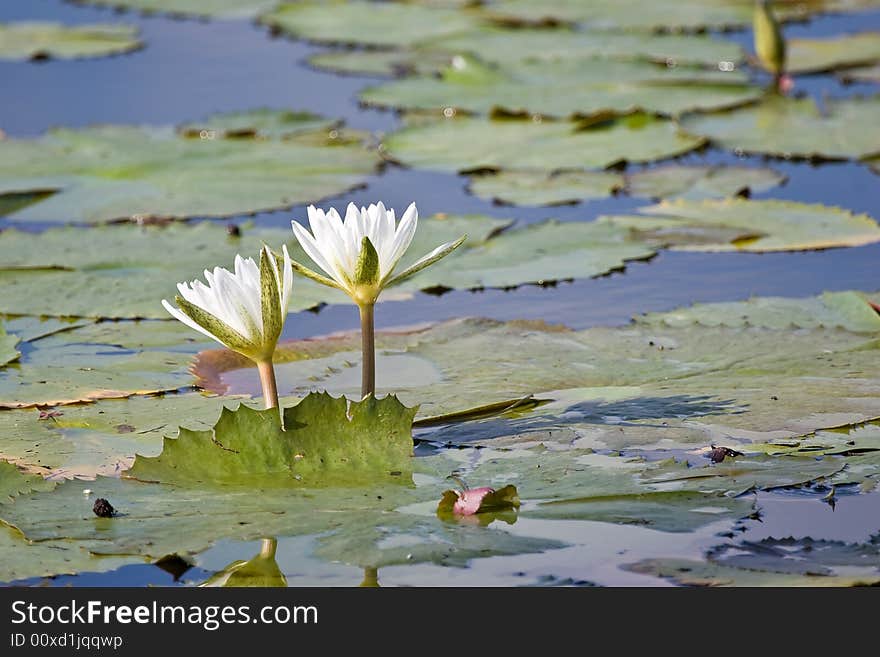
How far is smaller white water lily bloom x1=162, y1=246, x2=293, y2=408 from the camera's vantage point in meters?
2.36

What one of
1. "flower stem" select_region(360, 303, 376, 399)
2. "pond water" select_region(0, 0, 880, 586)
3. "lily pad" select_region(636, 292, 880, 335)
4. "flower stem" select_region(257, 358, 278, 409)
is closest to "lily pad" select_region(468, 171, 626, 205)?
"pond water" select_region(0, 0, 880, 586)

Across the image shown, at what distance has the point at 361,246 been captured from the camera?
2389 mm

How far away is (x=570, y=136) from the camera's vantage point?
16.4 feet

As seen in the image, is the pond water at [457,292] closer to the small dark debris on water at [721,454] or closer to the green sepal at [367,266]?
the small dark debris on water at [721,454]

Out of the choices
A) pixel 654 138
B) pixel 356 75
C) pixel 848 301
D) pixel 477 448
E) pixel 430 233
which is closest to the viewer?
pixel 477 448

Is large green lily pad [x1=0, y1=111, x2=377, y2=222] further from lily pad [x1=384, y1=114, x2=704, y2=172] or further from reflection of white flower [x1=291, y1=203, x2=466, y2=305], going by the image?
reflection of white flower [x1=291, y1=203, x2=466, y2=305]

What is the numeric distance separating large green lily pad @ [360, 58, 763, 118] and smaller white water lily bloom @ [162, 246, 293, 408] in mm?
2918

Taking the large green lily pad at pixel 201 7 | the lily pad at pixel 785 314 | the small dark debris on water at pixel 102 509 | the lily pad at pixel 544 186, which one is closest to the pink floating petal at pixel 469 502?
the small dark debris on water at pixel 102 509

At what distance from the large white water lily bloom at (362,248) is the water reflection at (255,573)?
41cm

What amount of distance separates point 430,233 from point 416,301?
0.41 meters

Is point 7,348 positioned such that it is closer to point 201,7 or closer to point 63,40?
point 63,40

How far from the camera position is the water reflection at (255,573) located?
214 cm
